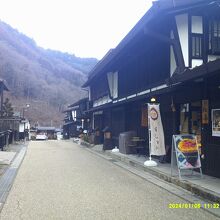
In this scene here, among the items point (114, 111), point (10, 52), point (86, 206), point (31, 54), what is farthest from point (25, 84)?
point (86, 206)

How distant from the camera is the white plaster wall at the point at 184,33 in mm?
13172

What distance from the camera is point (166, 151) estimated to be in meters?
16.1

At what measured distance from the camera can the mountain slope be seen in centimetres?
12062

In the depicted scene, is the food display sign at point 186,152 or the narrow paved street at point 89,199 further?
the food display sign at point 186,152

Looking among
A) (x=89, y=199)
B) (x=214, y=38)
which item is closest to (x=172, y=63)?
(x=214, y=38)

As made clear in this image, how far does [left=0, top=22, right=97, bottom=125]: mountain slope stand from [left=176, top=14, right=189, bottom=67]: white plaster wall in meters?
99.6

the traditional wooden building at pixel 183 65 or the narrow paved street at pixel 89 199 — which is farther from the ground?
the traditional wooden building at pixel 183 65

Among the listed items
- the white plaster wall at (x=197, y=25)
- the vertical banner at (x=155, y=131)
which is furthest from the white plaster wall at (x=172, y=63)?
the white plaster wall at (x=197, y=25)

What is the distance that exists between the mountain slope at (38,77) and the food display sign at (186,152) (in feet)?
331

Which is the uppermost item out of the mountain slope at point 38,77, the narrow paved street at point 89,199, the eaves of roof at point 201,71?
the mountain slope at point 38,77

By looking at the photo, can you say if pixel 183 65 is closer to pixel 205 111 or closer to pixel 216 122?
pixel 205 111

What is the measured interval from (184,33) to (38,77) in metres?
124

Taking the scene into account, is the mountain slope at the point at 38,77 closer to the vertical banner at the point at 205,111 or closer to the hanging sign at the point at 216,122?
the vertical banner at the point at 205,111

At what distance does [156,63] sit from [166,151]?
3.91 metres
